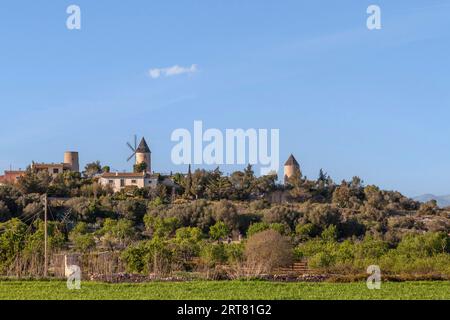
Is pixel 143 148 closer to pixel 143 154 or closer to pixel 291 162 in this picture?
pixel 143 154

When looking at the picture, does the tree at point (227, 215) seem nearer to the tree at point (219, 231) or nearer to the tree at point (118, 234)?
the tree at point (219, 231)

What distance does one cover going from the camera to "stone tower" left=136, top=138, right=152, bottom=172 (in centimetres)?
7269

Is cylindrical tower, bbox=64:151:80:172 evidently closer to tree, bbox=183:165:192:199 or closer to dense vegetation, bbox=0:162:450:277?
dense vegetation, bbox=0:162:450:277

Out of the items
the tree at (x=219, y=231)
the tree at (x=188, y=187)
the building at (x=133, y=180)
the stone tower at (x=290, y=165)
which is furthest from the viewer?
the stone tower at (x=290, y=165)

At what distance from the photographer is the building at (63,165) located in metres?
65.6

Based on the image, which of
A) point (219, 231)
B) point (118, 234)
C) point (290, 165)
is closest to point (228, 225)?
point (219, 231)

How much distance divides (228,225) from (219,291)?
25.9 metres

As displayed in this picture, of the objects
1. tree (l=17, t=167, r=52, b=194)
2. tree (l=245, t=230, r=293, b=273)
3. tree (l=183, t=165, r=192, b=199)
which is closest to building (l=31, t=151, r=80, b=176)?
tree (l=17, t=167, r=52, b=194)

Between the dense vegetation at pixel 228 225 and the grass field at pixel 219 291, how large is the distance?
3.77m

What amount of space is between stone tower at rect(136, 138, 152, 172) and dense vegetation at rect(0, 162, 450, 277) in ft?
14.7

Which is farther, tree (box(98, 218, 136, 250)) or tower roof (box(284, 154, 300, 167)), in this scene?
tower roof (box(284, 154, 300, 167))

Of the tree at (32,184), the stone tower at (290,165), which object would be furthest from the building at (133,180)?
the stone tower at (290,165)

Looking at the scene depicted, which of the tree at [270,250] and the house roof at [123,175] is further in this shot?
the house roof at [123,175]

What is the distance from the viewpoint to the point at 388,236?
39.1 metres
